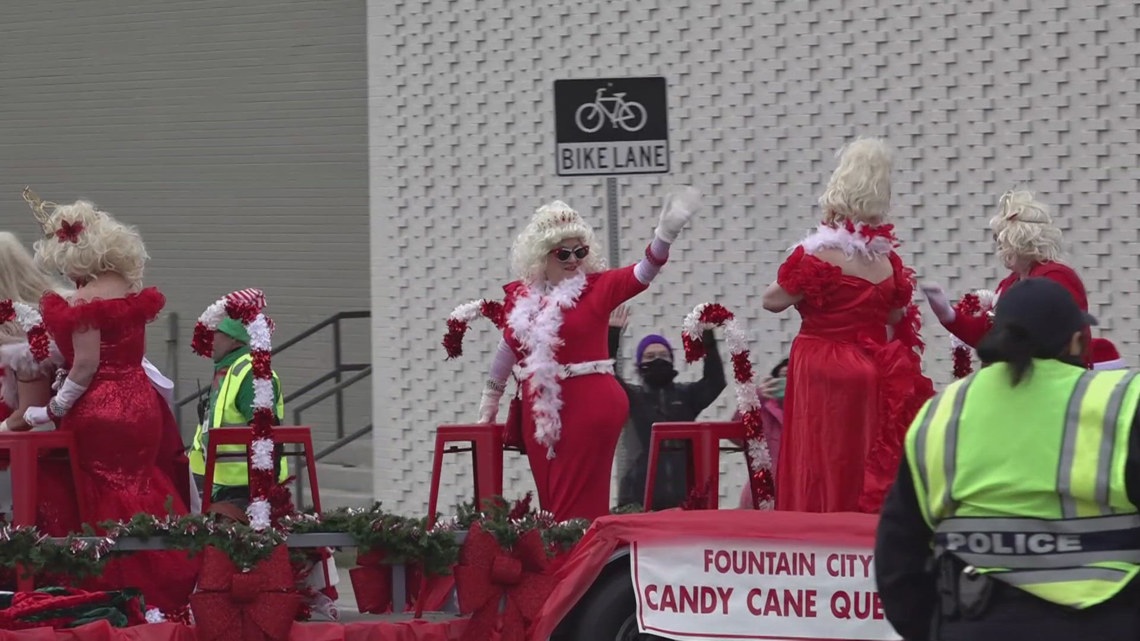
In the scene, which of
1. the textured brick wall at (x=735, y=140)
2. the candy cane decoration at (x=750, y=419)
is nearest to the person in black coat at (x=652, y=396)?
the candy cane decoration at (x=750, y=419)

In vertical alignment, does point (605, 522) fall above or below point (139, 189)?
below

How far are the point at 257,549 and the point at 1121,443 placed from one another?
423 centimetres

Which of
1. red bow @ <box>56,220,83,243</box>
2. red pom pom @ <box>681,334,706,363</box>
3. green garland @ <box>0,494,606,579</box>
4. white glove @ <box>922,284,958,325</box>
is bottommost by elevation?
green garland @ <box>0,494,606,579</box>

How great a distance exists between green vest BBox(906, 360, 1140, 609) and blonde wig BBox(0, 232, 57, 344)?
5.44 metres

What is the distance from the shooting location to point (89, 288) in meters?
7.90

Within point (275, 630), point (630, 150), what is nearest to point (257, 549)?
point (275, 630)

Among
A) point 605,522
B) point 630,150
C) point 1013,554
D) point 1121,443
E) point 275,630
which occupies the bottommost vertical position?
point 275,630

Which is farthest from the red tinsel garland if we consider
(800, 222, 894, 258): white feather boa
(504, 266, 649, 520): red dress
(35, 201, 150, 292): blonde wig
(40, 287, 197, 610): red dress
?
(35, 201, 150, 292): blonde wig

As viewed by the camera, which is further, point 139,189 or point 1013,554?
point 139,189

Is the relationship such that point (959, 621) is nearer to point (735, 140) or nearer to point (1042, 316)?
point (1042, 316)

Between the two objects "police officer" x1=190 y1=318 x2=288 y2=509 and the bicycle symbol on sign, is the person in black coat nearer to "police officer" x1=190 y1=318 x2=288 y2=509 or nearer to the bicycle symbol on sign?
the bicycle symbol on sign

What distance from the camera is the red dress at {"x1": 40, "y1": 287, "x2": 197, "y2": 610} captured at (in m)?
7.79

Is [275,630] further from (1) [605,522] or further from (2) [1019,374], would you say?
(2) [1019,374]

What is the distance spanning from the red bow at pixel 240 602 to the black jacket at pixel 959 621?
144 inches
